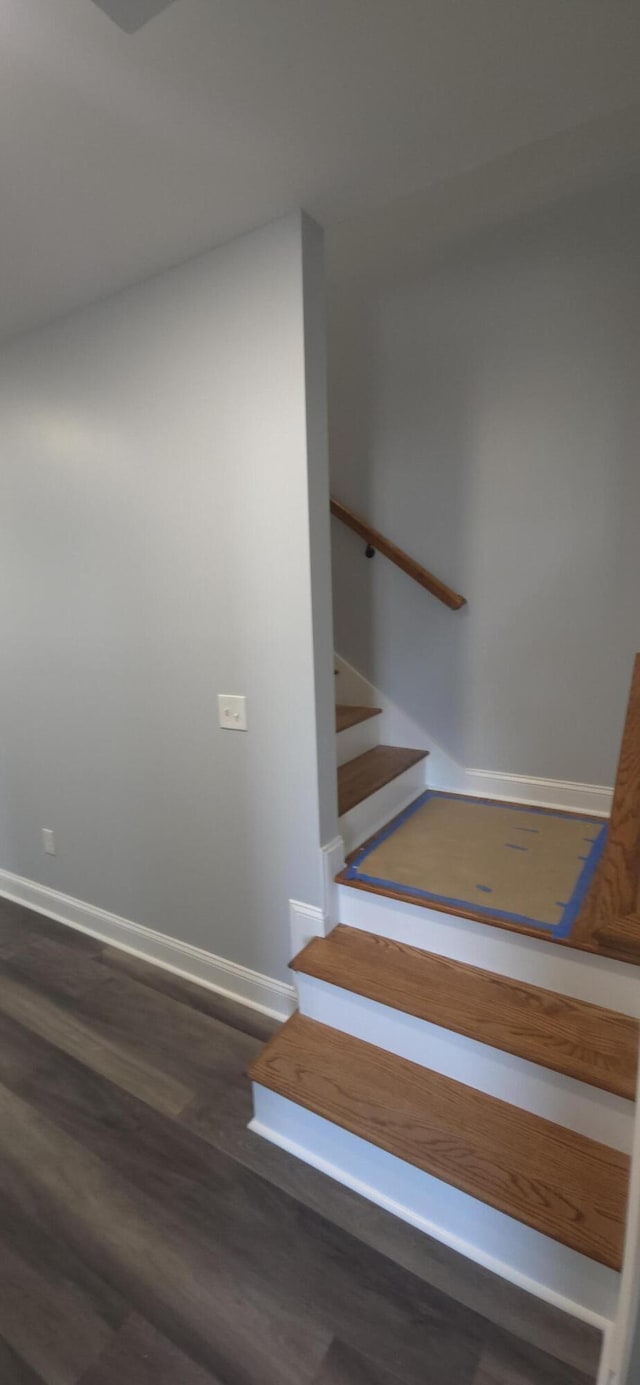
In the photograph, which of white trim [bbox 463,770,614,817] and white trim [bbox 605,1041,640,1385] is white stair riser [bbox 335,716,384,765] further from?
white trim [bbox 605,1041,640,1385]

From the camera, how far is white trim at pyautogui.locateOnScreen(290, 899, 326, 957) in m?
1.68

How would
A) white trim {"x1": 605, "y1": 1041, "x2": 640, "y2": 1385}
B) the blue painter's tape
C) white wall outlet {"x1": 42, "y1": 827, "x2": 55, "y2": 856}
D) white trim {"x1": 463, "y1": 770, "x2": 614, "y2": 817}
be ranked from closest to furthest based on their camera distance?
white trim {"x1": 605, "y1": 1041, "x2": 640, "y2": 1385} < the blue painter's tape < white trim {"x1": 463, "y1": 770, "x2": 614, "y2": 817} < white wall outlet {"x1": 42, "y1": 827, "x2": 55, "y2": 856}

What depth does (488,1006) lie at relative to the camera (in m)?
1.37

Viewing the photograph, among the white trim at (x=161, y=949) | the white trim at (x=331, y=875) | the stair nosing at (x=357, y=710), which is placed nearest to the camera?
the white trim at (x=331, y=875)

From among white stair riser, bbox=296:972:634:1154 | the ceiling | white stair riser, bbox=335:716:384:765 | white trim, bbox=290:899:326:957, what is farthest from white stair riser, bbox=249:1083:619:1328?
the ceiling

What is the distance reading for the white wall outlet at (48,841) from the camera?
8.07ft

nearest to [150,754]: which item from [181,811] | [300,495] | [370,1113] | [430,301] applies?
[181,811]

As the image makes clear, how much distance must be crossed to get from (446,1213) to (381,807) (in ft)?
3.73

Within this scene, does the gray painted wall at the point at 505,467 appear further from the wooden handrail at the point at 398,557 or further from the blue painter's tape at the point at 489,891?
the blue painter's tape at the point at 489,891

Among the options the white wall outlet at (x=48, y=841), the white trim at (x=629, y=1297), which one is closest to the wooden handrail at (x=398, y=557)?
the white trim at (x=629, y=1297)

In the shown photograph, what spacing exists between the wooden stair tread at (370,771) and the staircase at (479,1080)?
34cm

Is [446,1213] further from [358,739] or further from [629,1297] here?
[358,739]

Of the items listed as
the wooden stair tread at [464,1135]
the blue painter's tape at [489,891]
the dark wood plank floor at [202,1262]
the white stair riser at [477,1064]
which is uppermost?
the blue painter's tape at [489,891]

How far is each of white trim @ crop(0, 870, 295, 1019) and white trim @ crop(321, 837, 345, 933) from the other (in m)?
0.33
